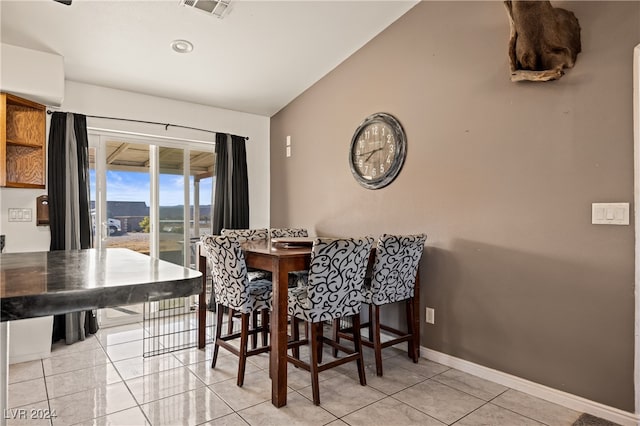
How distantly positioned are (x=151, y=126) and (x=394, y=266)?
299cm

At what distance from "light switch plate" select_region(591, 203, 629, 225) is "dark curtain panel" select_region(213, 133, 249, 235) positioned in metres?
3.43

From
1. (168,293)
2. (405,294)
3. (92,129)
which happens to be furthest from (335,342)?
(92,129)

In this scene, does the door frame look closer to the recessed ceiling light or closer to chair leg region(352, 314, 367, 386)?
chair leg region(352, 314, 367, 386)

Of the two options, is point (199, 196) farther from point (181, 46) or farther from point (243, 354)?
point (243, 354)

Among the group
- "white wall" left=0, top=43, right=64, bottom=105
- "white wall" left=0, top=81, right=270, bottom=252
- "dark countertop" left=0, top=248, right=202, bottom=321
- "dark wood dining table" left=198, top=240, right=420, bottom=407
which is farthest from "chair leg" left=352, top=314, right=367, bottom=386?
"white wall" left=0, top=43, right=64, bottom=105

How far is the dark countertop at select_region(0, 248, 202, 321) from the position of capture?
74cm

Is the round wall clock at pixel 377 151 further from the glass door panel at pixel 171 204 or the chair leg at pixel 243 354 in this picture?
the glass door panel at pixel 171 204

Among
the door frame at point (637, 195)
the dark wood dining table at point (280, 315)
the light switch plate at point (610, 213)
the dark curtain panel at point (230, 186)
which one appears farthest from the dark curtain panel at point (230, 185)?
the door frame at point (637, 195)

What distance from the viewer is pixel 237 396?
7.64 feet

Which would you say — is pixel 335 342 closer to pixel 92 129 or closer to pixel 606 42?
pixel 606 42

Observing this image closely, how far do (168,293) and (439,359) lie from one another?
99.4 inches

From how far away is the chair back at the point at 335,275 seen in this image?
2.22 metres

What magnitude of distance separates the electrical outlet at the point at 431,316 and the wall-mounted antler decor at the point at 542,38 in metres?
1.76

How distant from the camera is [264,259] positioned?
2.46 metres
